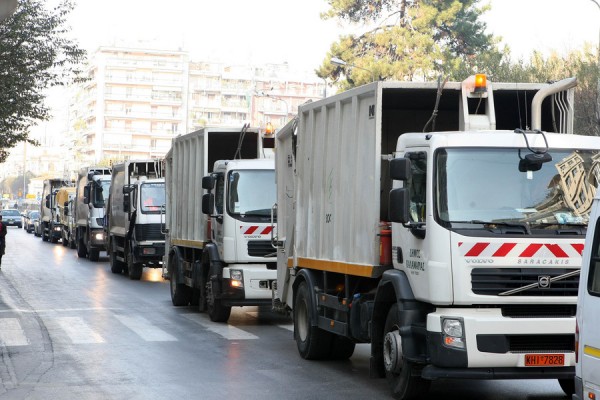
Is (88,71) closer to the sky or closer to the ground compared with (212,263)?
closer to the sky

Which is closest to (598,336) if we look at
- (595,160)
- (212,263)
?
(595,160)

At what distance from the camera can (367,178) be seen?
1130cm

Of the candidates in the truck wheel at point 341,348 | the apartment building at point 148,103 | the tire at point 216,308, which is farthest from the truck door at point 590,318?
the apartment building at point 148,103

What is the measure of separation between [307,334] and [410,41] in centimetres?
4642

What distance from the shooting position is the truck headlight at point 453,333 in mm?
9617

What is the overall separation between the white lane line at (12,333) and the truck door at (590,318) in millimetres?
9573

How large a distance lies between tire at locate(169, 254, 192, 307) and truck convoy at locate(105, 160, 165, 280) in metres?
5.92

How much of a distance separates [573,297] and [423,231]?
55.2 inches

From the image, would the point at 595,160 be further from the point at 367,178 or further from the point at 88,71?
the point at 88,71

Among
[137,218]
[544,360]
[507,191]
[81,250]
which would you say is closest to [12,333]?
[507,191]

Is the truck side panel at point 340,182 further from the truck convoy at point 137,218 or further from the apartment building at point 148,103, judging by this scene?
the apartment building at point 148,103

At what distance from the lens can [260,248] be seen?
17391 mm

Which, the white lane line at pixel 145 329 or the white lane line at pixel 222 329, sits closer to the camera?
the white lane line at pixel 145 329

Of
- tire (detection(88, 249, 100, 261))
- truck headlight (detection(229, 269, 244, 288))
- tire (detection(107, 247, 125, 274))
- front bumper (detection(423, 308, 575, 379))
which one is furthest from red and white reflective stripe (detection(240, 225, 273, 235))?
tire (detection(88, 249, 100, 261))
